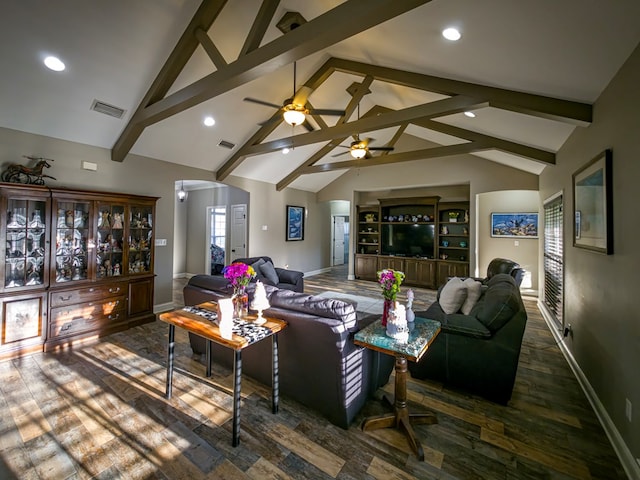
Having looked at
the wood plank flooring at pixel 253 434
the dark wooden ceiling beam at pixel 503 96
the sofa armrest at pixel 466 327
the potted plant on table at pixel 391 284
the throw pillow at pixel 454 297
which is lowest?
the wood plank flooring at pixel 253 434

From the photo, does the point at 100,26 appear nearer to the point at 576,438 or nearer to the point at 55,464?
the point at 55,464

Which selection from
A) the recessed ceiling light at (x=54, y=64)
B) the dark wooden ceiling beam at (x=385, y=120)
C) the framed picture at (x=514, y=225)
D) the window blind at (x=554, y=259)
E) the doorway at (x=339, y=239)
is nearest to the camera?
the recessed ceiling light at (x=54, y=64)

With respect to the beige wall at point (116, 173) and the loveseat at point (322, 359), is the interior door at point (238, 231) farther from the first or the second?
the loveseat at point (322, 359)

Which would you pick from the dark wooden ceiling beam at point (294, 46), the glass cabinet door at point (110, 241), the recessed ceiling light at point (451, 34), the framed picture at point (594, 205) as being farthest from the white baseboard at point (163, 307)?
the framed picture at point (594, 205)

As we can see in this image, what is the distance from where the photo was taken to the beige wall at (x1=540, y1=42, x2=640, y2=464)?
1.73 meters

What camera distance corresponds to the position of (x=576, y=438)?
6.50 feet

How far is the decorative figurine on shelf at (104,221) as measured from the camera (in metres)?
3.84

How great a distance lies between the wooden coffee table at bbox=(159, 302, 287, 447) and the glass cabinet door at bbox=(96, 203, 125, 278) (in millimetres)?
2388

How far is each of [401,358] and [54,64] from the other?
4.50 m

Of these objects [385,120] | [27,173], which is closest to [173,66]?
[27,173]

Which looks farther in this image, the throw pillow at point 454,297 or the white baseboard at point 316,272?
the white baseboard at point 316,272

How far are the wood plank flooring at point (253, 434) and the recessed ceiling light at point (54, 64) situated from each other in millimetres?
3227

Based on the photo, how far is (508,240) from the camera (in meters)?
6.31

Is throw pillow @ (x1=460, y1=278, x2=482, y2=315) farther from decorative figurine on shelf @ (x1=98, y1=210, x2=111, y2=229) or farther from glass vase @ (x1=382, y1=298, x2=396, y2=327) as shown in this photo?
decorative figurine on shelf @ (x1=98, y1=210, x2=111, y2=229)
